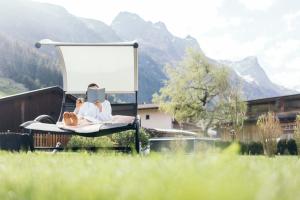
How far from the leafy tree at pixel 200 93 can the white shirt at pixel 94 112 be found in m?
36.3

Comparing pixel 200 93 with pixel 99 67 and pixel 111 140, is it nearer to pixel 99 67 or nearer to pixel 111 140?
pixel 111 140

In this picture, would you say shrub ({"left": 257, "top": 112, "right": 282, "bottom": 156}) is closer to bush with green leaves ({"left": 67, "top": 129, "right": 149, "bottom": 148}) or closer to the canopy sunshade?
the canopy sunshade

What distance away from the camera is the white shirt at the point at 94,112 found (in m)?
7.70

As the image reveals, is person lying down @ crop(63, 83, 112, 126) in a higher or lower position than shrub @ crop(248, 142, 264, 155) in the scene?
higher

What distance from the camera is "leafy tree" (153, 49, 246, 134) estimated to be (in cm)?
4453

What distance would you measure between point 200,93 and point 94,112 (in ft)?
125

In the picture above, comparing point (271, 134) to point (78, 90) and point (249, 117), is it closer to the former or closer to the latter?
point (78, 90)

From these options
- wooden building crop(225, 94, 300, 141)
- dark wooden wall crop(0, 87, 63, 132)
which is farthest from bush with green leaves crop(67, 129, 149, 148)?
wooden building crop(225, 94, 300, 141)

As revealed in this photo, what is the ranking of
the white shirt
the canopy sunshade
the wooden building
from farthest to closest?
1. the wooden building
2. the canopy sunshade
3. the white shirt

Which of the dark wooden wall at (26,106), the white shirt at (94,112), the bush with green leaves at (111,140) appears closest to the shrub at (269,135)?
the white shirt at (94,112)

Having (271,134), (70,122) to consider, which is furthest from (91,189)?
→ (271,134)

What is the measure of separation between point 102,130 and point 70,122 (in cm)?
75

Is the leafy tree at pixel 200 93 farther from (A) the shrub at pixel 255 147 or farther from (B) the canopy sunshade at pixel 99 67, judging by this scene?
(B) the canopy sunshade at pixel 99 67

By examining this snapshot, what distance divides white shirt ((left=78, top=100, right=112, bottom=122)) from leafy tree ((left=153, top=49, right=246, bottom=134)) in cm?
3635
